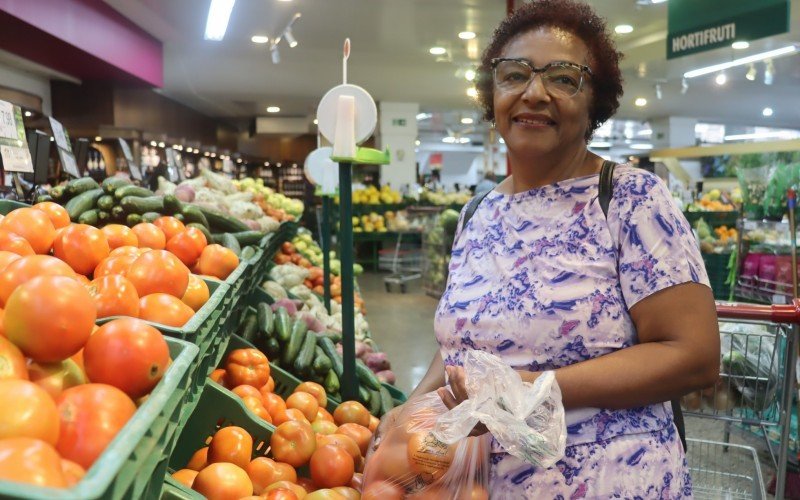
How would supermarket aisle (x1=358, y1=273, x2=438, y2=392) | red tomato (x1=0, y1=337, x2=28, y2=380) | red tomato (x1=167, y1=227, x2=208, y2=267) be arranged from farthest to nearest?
1. supermarket aisle (x1=358, y1=273, x2=438, y2=392)
2. red tomato (x1=167, y1=227, x2=208, y2=267)
3. red tomato (x1=0, y1=337, x2=28, y2=380)

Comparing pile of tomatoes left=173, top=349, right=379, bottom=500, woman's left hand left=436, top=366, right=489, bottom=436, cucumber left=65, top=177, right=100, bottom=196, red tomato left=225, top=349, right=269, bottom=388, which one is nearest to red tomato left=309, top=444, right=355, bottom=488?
pile of tomatoes left=173, top=349, right=379, bottom=500

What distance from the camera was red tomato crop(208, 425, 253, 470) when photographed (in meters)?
1.65

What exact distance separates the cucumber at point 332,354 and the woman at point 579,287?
1351 mm

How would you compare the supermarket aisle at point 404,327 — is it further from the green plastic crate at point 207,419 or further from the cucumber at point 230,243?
the green plastic crate at point 207,419

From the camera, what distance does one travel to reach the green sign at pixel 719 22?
475cm

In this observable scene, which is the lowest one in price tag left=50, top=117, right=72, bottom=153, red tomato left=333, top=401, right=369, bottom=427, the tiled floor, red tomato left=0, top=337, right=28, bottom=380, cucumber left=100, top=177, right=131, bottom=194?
the tiled floor

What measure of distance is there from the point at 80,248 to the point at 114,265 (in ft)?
0.40

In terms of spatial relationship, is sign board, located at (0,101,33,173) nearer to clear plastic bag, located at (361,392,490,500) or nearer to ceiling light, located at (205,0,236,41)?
clear plastic bag, located at (361,392,490,500)

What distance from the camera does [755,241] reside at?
4.64 m

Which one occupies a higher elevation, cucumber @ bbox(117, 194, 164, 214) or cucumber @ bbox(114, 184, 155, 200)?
cucumber @ bbox(114, 184, 155, 200)

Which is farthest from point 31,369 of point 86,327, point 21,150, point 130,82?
point 130,82

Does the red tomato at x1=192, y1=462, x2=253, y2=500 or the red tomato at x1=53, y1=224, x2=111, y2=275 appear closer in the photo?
the red tomato at x1=192, y1=462, x2=253, y2=500

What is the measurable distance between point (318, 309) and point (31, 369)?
10.3 feet

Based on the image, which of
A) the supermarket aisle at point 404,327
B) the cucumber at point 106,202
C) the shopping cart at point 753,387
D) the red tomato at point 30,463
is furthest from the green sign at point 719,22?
the red tomato at point 30,463
